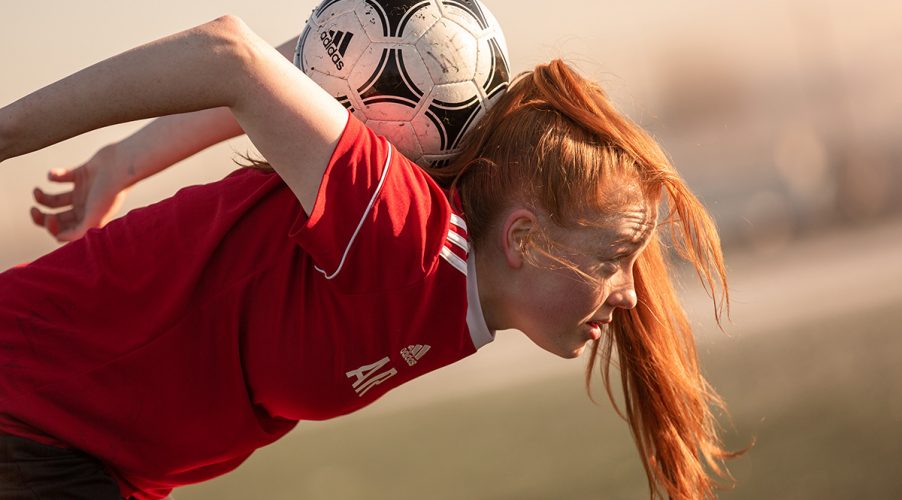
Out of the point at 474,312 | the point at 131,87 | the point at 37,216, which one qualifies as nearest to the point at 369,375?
the point at 474,312

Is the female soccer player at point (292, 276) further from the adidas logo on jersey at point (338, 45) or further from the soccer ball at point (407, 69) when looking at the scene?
the adidas logo on jersey at point (338, 45)

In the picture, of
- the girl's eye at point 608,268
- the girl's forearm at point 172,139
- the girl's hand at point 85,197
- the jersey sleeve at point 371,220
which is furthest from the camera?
the girl's hand at point 85,197

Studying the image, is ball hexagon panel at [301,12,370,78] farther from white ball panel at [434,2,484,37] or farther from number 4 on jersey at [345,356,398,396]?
number 4 on jersey at [345,356,398,396]

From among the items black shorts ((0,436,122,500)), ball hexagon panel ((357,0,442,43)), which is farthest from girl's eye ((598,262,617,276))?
black shorts ((0,436,122,500))

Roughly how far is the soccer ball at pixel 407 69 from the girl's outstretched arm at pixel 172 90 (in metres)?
0.42

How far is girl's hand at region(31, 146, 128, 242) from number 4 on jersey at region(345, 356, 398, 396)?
94 centimetres

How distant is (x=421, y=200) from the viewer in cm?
223

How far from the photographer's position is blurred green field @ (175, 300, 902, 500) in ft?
17.4

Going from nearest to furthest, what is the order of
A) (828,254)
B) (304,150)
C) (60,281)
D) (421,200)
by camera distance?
(304,150) < (421,200) < (60,281) < (828,254)

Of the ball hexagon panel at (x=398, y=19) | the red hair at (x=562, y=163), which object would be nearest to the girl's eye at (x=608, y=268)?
the red hair at (x=562, y=163)

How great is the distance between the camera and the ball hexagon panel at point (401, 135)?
2.49 m

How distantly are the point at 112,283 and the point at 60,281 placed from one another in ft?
0.42

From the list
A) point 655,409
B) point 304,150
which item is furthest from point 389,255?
point 655,409

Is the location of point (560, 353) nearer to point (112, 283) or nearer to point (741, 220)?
point (112, 283)
